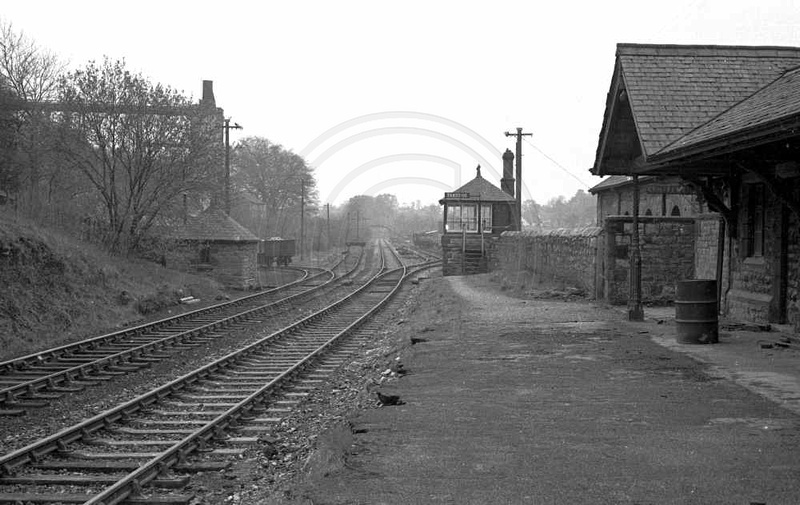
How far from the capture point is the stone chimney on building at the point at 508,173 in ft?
169

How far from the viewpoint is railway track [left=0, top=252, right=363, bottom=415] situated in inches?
387

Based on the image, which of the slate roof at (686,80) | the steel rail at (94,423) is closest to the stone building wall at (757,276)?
the slate roof at (686,80)

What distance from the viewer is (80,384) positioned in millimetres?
10602

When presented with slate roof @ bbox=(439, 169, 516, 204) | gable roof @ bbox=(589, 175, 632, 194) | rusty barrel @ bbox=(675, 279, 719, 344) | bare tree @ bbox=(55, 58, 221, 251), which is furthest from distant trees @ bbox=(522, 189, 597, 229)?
rusty barrel @ bbox=(675, 279, 719, 344)

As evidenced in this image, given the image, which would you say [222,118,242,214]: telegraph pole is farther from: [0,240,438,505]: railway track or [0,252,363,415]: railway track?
[0,240,438,505]: railway track

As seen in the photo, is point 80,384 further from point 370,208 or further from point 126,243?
point 370,208

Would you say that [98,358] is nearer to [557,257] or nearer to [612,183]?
[557,257]

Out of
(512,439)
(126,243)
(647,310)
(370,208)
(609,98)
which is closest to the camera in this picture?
(512,439)

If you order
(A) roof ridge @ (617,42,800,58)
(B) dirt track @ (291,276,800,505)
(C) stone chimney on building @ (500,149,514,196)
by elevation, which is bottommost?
(B) dirt track @ (291,276,800,505)

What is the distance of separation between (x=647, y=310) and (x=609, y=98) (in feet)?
18.7

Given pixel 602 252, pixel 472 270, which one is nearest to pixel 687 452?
pixel 602 252

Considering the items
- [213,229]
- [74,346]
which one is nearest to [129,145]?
[213,229]

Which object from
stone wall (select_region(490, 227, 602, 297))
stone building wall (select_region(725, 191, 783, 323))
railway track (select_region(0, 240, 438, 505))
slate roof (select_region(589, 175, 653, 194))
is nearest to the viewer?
railway track (select_region(0, 240, 438, 505))

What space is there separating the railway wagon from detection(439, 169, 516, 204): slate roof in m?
10.9
